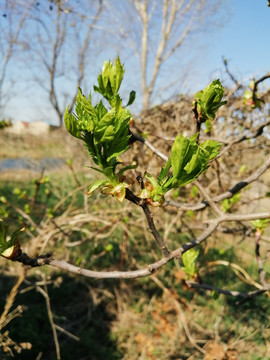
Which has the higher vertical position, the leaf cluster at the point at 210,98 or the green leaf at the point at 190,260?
the leaf cluster at the point at 210,98

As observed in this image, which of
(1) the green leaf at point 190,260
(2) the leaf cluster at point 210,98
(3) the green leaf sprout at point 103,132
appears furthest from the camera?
(1) the green leaf at point 190,260

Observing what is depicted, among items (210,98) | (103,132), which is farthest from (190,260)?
(103,132)

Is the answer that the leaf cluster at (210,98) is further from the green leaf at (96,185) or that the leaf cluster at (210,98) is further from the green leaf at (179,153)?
the green leaf at (96,185)

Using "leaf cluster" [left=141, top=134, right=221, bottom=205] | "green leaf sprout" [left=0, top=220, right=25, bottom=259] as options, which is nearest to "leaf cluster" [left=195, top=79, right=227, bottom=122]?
"leaf cluster" [left=141, top=134, right=221, bottom=205]

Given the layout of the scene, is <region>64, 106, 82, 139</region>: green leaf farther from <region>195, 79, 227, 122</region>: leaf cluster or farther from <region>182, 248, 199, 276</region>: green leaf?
<region>182, 248, 199, 276</region>: green leaf

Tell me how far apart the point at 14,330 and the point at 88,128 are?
99.7 inches

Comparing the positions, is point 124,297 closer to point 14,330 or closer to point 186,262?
point 14,330

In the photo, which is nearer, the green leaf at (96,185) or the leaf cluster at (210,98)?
the green leaf at (96,185)

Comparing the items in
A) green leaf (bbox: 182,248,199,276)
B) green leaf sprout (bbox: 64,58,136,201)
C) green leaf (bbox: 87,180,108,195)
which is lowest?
green leaf (bbox: 182,248,199,276)

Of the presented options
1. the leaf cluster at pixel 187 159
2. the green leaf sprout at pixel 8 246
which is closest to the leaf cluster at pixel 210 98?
the leaf cluster at pixel 187 159

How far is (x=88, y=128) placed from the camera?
0.49 m

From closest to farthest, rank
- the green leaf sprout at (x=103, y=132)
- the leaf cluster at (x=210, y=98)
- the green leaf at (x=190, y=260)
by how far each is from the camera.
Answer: the green leaf sprout at (x=103, y=132), the leaf cluster at (x=210, y=98), the green leaf at (x=190, y=260)

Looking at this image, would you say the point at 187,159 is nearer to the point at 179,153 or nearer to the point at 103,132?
the point at 179,153

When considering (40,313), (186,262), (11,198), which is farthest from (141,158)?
(11,198)
